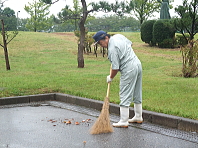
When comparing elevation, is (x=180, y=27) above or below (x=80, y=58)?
above

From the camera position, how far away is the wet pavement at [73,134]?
445 cm

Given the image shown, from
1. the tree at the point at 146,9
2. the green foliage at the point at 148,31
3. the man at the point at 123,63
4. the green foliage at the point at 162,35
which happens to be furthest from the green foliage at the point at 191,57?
the tree at the point at 146,9

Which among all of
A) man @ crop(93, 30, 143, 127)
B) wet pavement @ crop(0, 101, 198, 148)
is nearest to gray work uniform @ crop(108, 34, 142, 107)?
man @ crop(93, 30, 143, 127)

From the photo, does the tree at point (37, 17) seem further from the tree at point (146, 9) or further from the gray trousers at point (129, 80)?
the gray trousers at point (129, 80)

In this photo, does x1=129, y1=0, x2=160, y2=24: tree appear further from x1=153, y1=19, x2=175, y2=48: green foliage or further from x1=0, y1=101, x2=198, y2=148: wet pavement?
x1=0, y1=101, x2=198, y2=148: wet pavement

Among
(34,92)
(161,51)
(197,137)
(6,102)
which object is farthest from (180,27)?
(161,51)

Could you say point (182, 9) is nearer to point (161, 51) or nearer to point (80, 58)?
point (80, 58)

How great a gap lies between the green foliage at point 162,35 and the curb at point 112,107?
18233mm

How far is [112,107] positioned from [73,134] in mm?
1728

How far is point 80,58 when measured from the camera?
16.7 meters

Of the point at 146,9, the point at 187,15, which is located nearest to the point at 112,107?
the point at 187,15

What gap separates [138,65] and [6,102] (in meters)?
3.81

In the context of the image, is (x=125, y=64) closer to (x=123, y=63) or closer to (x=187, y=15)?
(x=123, y=63)

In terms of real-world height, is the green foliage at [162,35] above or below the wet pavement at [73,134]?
above
